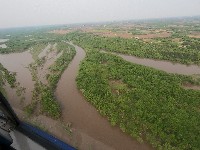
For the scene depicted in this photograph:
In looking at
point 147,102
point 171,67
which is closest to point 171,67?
point 171,67

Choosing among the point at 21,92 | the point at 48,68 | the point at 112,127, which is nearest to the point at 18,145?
the point at 112,127

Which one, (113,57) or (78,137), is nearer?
(78,137)

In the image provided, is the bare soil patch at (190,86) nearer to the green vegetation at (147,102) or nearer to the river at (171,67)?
the green vegetation at (147,102)

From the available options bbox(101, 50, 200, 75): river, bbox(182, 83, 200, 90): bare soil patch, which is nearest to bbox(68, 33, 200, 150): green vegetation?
bbox(182, 83, 200, 90): bare soil patch

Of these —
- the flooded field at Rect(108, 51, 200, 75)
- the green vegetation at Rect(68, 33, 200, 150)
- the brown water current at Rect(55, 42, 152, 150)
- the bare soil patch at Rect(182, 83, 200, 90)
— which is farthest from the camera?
the flooded field at Rect(108, 51, 200, 75)

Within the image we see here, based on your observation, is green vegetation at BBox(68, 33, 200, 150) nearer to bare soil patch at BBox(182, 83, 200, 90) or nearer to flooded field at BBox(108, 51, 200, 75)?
bare soil patch at BBox(182, 83, 200, 90)

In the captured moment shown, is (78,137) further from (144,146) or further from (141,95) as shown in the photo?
(141,95)

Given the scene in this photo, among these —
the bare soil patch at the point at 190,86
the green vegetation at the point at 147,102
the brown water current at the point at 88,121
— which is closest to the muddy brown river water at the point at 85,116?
the brown water current at the point at 88,121

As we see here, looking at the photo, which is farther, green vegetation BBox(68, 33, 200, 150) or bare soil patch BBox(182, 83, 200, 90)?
bare soil patch BBox(182, 83, 200, 90)
